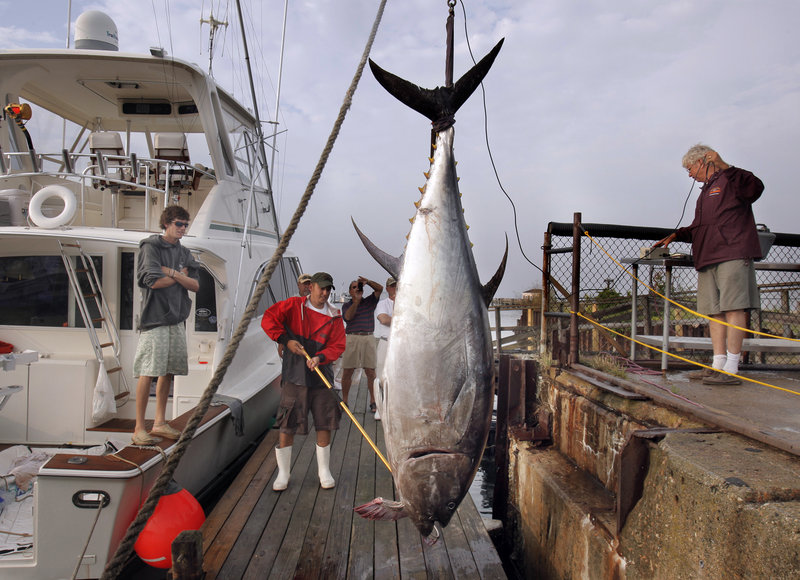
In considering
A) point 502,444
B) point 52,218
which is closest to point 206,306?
point 52,218

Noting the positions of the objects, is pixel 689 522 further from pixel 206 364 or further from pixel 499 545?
pixel 206 364

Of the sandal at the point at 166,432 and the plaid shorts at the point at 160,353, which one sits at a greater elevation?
the plaid shorts at the point at 160,353

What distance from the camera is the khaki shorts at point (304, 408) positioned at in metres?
3.60

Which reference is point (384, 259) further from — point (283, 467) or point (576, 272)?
point (283, 467)

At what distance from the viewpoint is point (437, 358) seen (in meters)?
1.65

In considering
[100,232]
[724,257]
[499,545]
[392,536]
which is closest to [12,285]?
[100,232]

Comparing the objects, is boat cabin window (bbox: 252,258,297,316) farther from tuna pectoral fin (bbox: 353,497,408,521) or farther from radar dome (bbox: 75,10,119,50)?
tuna pectoral fin (bbox: 353,497,408,521)

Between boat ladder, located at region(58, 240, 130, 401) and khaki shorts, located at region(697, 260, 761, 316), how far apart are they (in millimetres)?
5108

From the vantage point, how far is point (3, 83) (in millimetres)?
4973

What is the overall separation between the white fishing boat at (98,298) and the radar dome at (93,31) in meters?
0.02

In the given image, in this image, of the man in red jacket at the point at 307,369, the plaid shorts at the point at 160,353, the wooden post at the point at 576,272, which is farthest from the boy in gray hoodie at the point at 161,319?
the wooden post at the point at 576,272

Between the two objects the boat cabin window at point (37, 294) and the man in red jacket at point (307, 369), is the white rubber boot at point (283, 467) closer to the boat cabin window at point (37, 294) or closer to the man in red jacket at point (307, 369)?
the man in red jacket at point (307, 369)

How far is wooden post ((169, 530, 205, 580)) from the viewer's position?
92.0 inches

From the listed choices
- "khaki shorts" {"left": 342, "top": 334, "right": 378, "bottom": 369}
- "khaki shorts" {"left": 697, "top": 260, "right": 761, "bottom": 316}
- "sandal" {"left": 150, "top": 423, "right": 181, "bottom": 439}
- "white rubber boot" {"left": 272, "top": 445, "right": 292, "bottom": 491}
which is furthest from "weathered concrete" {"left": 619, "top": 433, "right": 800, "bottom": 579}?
"khaki shorts" {"left": 342, "top": 334, "right": 378, "bottom": 369}
